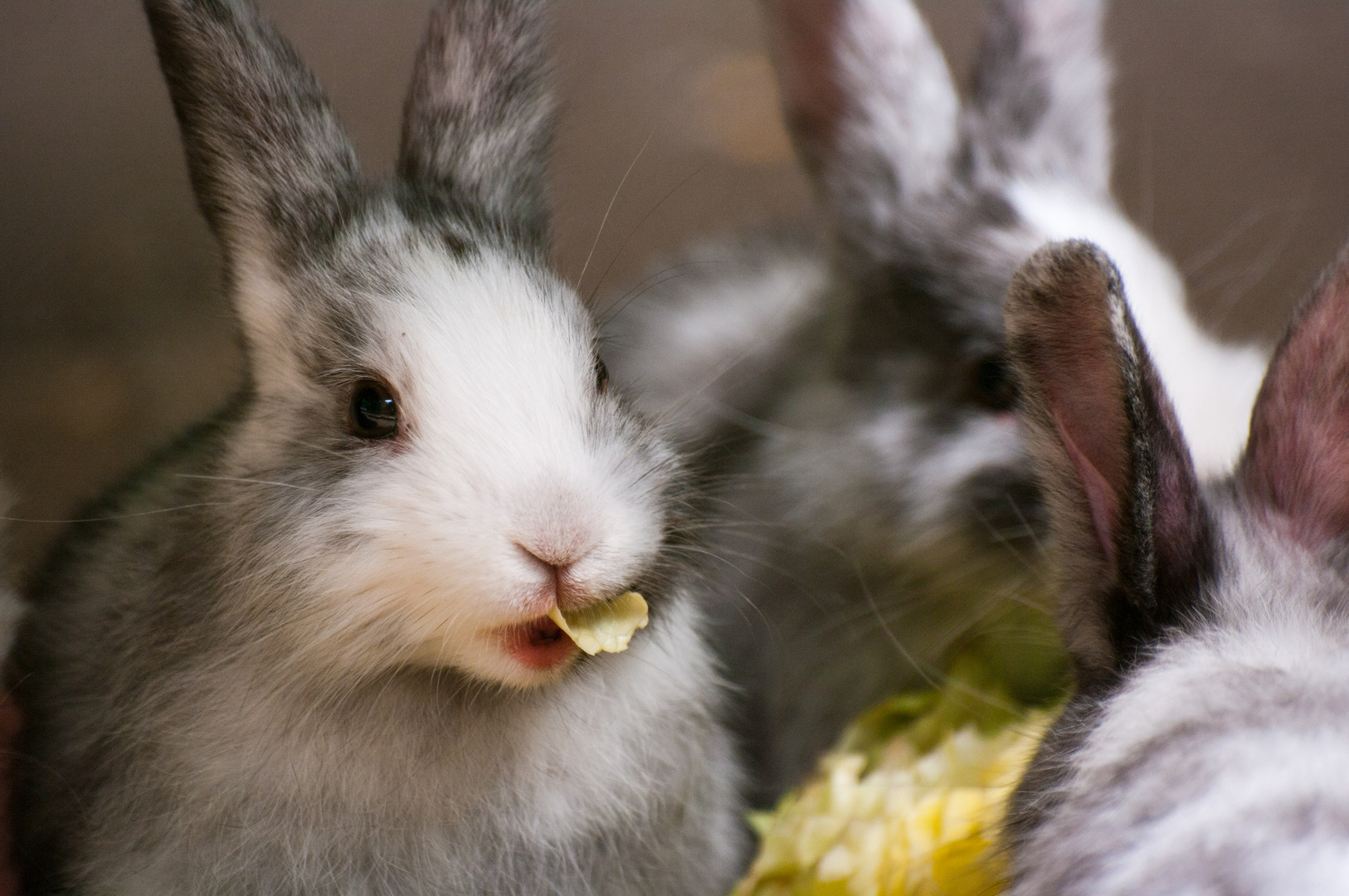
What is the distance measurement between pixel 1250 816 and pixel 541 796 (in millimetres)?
692

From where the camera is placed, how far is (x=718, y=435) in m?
1.89

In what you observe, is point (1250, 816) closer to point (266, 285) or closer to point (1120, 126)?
point (266, 285)

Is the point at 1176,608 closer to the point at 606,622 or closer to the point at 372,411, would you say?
the point at 606,622

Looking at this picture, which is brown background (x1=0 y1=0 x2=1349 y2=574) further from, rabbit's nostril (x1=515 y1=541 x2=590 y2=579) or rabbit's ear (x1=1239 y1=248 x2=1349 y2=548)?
rabbit's nostril (x1=515 y1=541 x2=590 y2=579)

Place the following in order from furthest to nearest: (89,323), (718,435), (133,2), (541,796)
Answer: (718,435) < (89,323) < (133,2) < (541,796)

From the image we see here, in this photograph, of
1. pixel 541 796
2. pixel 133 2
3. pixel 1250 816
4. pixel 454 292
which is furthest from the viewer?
pixel 133 2

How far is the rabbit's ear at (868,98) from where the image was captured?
192 centimetres

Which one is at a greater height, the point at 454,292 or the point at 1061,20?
the point at 1061,20

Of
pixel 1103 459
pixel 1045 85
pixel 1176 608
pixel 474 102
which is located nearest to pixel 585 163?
pixel 474 102

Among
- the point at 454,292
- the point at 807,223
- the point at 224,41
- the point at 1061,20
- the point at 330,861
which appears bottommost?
the point at 330,861

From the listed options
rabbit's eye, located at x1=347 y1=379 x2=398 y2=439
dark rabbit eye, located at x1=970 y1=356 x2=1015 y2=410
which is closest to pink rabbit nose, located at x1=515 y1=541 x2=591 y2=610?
rabbit's eye, located at x1=347 y1=379 x2=398 y2=439

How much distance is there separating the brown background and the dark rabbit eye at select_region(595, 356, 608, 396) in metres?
0.14

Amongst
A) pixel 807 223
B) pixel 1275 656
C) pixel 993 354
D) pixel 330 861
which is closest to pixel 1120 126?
pixel 807 223

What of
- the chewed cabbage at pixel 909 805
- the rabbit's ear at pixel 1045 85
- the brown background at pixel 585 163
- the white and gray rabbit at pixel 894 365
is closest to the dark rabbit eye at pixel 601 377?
the brown background at pixel 585 163
